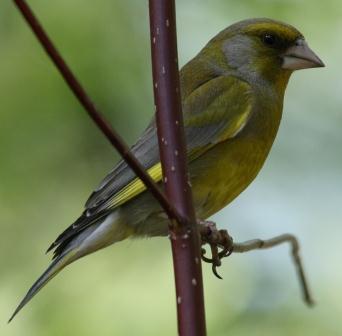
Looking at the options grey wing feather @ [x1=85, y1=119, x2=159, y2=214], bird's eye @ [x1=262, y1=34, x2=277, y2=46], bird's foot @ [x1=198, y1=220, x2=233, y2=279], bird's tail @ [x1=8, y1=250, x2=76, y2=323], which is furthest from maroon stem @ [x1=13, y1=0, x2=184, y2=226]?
bird's eye @ [x1=262, y1=34, x2=277, y2=46]

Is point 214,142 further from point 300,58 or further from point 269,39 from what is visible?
point 269,39

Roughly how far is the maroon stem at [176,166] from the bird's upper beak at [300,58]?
1.95m

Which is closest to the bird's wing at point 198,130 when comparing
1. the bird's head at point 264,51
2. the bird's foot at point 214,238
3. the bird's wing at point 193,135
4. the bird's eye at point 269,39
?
the bird's wing at point 193,135

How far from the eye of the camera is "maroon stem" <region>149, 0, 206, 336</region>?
6.45 feet

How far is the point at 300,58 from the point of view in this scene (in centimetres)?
412

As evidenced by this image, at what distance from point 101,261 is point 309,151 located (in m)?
1.49

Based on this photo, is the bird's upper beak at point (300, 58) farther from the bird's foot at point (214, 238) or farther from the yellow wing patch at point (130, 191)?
the bird's foot at point (214, 238)

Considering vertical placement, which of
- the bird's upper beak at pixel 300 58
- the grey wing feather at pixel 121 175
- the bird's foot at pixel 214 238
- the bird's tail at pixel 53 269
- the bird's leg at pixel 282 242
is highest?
the bird's upper beak at pixel 300 58

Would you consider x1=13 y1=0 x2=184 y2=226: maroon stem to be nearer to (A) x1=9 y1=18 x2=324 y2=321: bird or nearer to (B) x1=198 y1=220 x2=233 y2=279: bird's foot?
(B) x1=198 y1=220 x2=233 y2=279: bird's foot

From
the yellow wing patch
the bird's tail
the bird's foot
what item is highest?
the yellow wing patch

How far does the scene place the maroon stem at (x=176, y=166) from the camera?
1.96 meters

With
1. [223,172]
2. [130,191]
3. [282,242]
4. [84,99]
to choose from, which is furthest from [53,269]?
[84,99]

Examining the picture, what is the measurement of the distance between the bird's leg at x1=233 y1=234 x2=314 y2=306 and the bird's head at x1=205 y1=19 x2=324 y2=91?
148cm

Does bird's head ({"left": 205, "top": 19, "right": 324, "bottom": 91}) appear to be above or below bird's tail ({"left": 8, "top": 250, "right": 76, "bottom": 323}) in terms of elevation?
above
